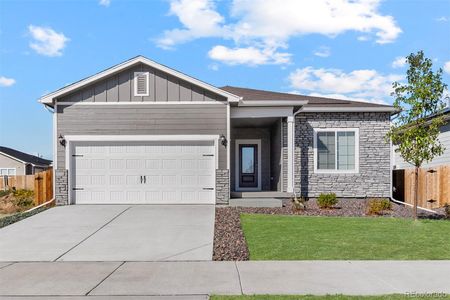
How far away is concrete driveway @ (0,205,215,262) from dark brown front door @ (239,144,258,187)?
5.51m

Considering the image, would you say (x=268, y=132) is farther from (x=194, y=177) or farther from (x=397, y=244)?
(x=397, y=244)

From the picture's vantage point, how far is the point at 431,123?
12.1 meters

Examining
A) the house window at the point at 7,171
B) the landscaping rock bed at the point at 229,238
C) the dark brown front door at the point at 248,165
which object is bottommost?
the landscaping rock bed at the point at 229,238

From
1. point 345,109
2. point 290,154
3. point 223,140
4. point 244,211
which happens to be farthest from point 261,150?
point 244,211

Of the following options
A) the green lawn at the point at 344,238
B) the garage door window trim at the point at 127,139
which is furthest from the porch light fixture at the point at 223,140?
the green lawn at the point at 344,238

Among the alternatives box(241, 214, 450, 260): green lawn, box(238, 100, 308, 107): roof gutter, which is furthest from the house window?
box(241, 214, 450, 260): green lawn

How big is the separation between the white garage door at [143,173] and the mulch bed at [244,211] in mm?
1641

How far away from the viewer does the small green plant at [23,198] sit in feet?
55.5

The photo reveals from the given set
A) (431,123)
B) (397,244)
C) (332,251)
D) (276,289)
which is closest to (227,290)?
(276,289)

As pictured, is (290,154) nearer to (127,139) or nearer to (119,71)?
(127,139)

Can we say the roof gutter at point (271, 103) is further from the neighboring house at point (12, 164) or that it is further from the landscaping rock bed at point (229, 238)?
the neighboring house at point (12, 164)

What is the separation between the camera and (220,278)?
6691 mm

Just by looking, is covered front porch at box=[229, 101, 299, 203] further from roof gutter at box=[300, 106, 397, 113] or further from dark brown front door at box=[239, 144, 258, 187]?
roof gutter at box=[300, 106, 397, 113]

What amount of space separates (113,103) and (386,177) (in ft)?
35.3
